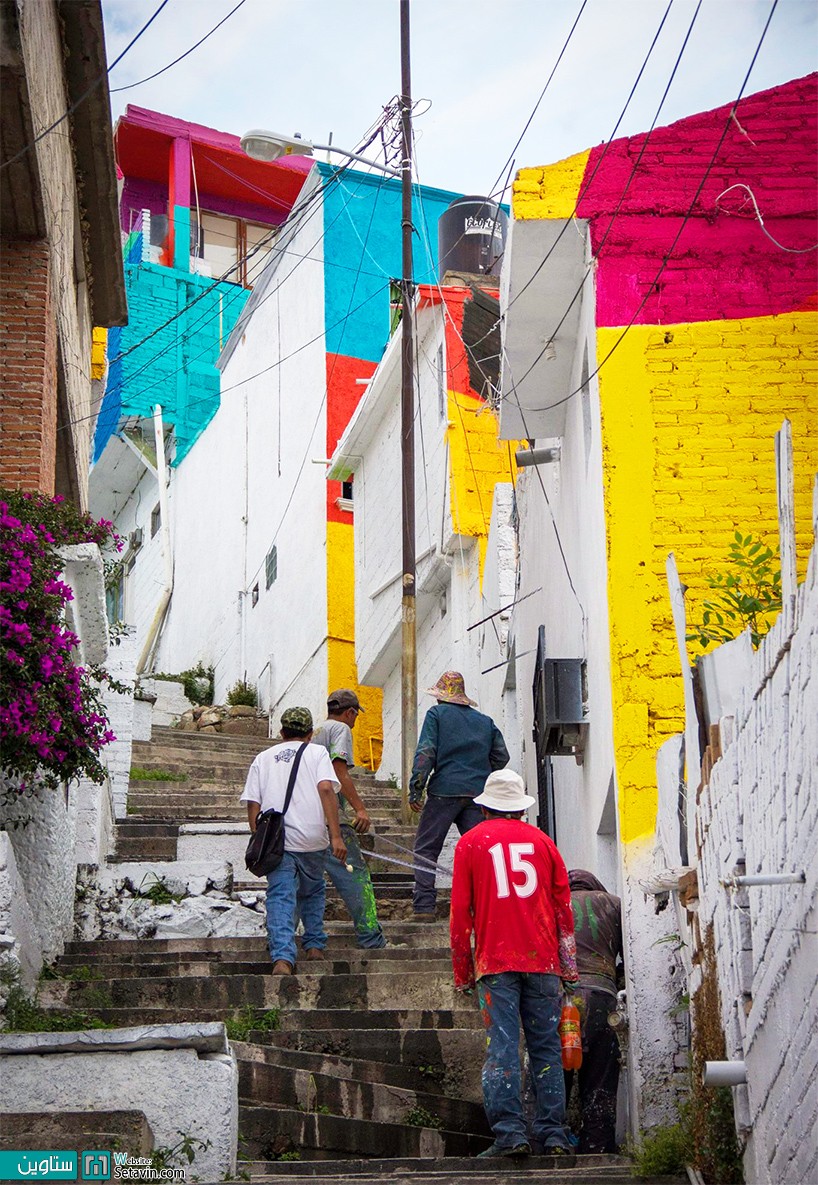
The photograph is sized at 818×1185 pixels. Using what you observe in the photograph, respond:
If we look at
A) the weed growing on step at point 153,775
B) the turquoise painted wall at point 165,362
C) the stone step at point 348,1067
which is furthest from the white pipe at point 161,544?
the stone step at point 348,1067

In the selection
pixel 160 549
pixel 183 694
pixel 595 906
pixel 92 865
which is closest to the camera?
pixel 595 906

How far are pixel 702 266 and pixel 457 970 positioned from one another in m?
4.71

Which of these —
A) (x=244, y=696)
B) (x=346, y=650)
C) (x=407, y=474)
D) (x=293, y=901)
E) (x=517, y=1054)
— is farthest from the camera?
(x=244, y=696)

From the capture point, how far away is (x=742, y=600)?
7.13 metres

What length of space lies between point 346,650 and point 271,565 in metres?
3.90

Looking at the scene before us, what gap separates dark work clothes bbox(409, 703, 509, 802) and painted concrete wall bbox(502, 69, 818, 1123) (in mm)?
866

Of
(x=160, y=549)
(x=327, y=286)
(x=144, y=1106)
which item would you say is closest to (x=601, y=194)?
(x=144, y=1106)

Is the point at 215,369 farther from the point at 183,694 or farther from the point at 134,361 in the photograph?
the point at 183,694

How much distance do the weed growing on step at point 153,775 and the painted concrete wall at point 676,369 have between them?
614cm

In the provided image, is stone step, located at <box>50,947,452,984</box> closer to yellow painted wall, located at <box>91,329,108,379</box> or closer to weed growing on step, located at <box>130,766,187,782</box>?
weed growing on step, located at <box>130,766,187,782</box>

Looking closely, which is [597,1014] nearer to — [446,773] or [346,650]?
[446,773]

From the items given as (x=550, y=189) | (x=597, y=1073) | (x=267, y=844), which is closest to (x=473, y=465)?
(x=550, y=189)

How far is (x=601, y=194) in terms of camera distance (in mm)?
9594

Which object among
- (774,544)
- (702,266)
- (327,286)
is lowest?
(774,544)
